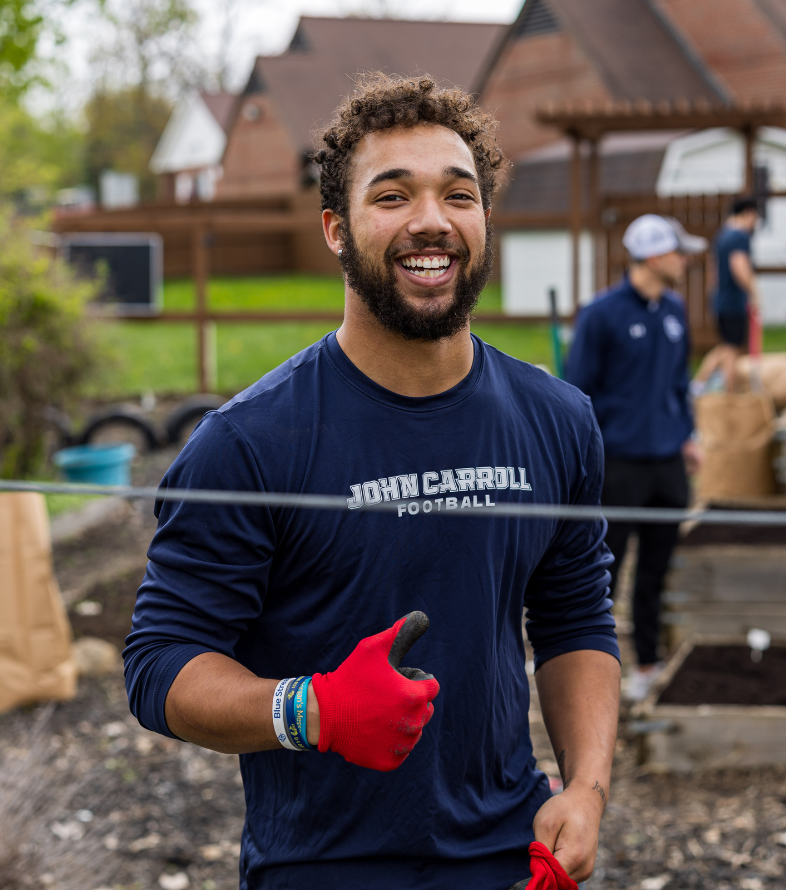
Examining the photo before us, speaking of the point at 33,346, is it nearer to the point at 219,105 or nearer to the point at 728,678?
the point at 728,678

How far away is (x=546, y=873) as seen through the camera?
1.62 metres

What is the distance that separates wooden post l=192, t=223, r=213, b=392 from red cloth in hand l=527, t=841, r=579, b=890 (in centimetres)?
1080

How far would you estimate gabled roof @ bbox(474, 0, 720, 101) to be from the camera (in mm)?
20938

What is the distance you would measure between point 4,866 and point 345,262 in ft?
8.09

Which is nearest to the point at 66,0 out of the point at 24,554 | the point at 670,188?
the point at 24,554

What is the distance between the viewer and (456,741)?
1723 millimetres

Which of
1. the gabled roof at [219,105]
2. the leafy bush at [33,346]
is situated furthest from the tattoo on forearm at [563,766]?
the gabled roof at [219,105]

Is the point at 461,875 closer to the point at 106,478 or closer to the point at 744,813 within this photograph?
the point at 744,813

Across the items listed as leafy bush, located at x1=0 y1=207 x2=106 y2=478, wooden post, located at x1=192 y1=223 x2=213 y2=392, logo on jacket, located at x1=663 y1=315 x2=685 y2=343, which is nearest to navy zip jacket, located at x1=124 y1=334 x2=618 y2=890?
logo on jacket, located at x1=663 y1=315 x2=685 y2=343

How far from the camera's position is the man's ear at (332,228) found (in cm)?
184

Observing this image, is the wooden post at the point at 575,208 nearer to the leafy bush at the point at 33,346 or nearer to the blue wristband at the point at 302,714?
the leafy bush at the point at 33,346

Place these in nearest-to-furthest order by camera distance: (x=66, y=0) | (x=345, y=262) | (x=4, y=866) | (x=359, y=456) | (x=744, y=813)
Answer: (x=359, y=456)
(x=345, y=262)
(x=4, y=866)
(x=744, y=813)
(x=66, y=0)

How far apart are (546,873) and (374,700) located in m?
0.46

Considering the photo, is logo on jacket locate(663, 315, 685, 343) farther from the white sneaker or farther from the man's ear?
the man's ear
